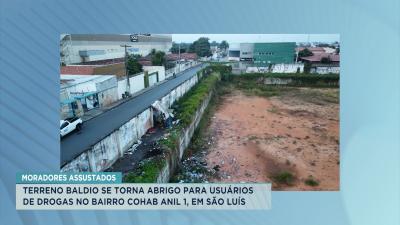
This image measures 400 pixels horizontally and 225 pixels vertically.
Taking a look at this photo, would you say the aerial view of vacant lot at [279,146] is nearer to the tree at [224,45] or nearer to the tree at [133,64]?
the tree at [224,45]

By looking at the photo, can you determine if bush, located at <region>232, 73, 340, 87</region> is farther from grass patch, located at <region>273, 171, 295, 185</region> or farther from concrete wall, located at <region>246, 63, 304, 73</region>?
grass patch, located at <region>273, 171, 295, 185</region>

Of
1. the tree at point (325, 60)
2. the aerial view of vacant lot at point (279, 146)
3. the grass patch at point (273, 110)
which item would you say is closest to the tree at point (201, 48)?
the aerial view of vacant lot at point (279, 146)

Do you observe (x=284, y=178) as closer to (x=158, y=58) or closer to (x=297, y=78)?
(x=297, y=78)

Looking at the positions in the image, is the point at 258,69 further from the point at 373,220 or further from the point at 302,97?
the point at 373,220

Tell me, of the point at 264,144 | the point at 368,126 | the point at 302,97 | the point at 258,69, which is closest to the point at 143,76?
the point at 258,69

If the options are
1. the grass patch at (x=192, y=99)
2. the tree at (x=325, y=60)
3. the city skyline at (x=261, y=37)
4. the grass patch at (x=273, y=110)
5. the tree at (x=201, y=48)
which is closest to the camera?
the city skyline at (x=261, y=37)

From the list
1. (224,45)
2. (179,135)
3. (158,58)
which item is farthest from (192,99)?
(224,45)
